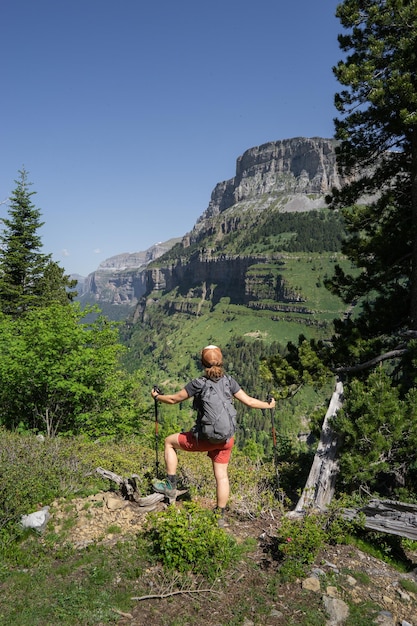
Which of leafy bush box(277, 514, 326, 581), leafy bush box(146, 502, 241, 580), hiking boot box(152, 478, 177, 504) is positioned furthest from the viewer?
hiking boot box(152, 478, 177, 504)

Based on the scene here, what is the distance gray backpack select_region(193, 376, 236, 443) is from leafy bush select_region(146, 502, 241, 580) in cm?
143

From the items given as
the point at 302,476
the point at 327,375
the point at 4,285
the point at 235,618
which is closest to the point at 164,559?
the point at 235,618

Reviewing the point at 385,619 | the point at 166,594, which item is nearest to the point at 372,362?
the point at 385,619

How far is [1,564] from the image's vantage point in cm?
637

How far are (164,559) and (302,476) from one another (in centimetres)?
579

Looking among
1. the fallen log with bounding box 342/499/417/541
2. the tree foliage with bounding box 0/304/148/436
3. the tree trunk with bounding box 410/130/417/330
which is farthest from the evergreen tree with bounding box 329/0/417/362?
the tree foliage with bounding box 0/304/148/436

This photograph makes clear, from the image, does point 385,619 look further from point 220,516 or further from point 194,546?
point 194,546

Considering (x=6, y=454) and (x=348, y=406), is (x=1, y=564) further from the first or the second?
(x=348, y=406)

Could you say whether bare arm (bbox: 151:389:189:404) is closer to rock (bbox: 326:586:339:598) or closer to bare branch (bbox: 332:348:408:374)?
rock (bbox: 326:586:339:598)

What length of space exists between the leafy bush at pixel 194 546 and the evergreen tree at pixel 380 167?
6.63 meters

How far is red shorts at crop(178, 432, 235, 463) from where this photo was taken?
6672mm

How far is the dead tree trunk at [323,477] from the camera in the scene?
8266 mm

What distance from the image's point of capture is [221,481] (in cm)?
695

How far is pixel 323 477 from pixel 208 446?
11.3 ft
